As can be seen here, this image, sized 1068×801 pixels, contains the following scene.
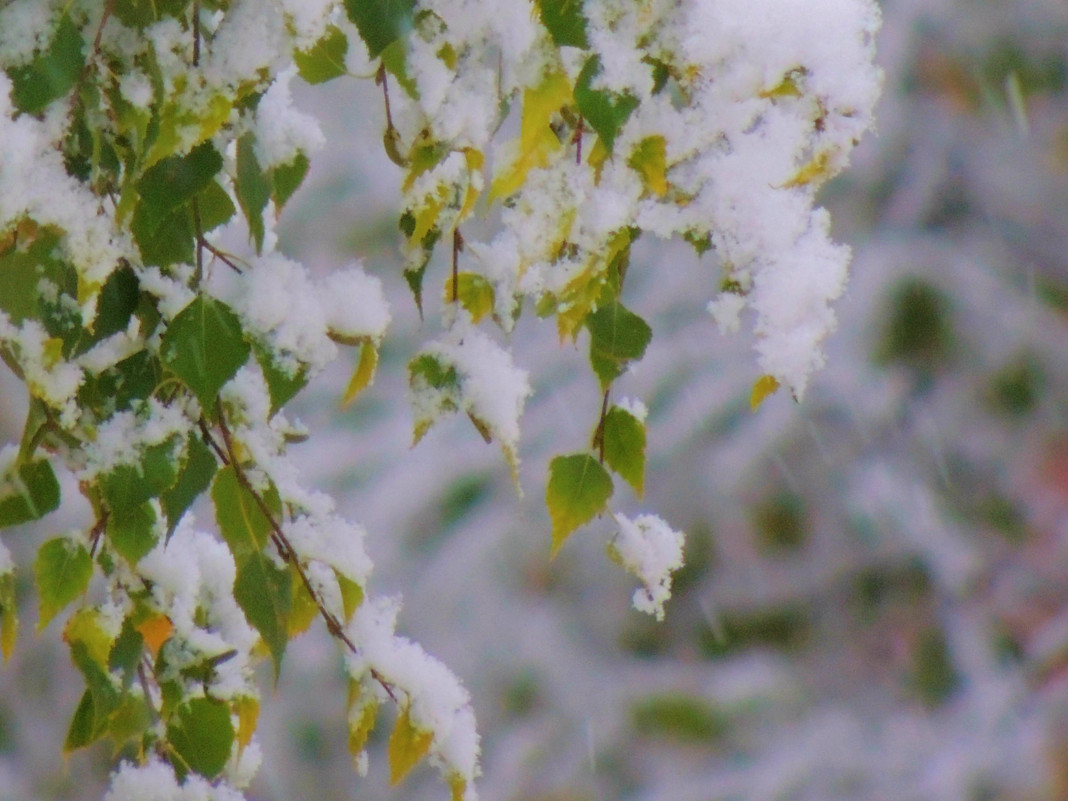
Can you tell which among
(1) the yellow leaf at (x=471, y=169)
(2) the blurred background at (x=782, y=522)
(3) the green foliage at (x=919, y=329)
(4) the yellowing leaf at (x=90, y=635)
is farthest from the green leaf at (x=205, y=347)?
(3) the green foliage at (x=919, y=329)

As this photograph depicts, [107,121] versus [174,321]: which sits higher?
[107,121]

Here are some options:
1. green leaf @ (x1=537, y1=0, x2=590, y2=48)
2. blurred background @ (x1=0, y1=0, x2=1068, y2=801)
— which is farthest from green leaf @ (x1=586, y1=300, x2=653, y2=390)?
blurred background @ (x1=0, y1=0, x2=1068, y2=801)

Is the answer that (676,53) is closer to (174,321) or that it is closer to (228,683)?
(174,321)

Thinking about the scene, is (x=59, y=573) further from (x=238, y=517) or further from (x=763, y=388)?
(x=763, y=388)

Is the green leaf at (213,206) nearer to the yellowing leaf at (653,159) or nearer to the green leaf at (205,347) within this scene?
the green leaf at (205,347)

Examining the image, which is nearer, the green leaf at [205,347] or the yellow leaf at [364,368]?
the green leaf at [205,347]

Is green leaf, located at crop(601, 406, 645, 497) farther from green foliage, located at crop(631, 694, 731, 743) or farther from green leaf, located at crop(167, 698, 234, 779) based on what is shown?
green foliage, located at crop(631, 694, 731, 743)

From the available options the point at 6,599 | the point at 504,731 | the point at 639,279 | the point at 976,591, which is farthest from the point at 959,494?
the point at 6,599
